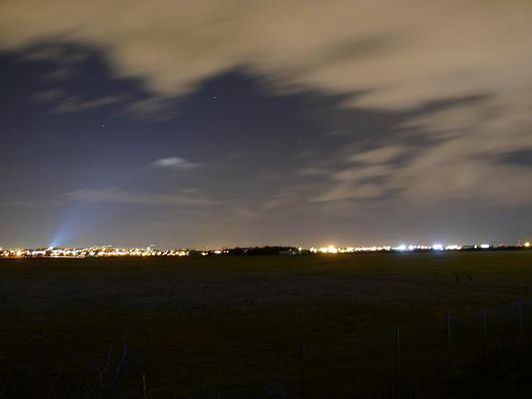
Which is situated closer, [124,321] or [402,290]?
[124,321]

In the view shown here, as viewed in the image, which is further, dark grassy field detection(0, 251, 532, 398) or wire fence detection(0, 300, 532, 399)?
Answer: dark grassy field detection(0, 251, 532, 398)

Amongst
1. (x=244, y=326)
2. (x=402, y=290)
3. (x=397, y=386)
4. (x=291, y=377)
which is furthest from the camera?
(x=402, y=290)

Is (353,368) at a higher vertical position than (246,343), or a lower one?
higher

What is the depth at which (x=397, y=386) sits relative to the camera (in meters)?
17.0

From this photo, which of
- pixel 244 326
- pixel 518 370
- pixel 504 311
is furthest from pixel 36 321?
pixel 518 370

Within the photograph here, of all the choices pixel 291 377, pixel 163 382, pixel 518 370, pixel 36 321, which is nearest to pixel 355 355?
pixel 291 377

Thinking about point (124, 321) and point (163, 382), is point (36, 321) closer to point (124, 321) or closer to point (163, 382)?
point (124, 321)

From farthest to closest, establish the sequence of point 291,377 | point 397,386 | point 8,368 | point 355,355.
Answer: point 355,355, point 8,368, point 291,377, point 397,386

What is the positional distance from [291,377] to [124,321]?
2048 centimetres

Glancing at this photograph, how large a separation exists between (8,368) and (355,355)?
13988 millimetres

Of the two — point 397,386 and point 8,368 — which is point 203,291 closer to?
point 8,368

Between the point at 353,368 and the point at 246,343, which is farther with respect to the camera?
the point at 246,343

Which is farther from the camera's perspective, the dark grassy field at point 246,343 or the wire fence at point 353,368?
the dark grassy field at point 246,343

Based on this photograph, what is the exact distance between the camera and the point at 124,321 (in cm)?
4062
